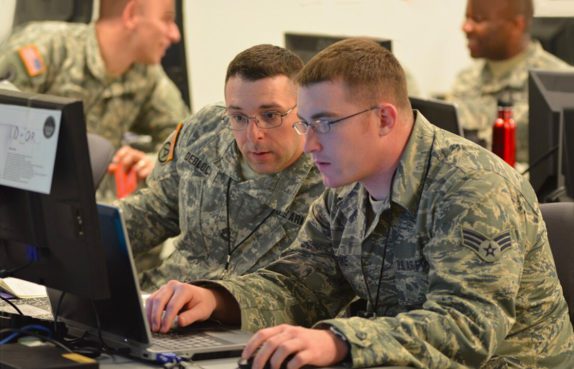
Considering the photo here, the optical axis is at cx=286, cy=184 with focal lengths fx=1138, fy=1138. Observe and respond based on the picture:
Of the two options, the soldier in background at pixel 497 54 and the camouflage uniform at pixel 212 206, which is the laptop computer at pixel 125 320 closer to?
the camouflage uniform at pixel 212 206

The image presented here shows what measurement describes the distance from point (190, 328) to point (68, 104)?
597 millimetres

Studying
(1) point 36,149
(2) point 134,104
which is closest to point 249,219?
(1) point 36,149

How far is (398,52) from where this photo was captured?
6.38 metres

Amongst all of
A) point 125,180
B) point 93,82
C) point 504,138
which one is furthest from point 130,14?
point 504,138

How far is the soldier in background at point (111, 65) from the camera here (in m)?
5.54

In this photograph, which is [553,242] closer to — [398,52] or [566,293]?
[566,293]

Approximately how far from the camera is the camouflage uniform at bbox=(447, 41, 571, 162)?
6113 mm

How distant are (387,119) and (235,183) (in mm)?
849

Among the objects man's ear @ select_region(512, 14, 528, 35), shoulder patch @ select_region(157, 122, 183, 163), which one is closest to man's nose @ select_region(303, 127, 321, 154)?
shoulder patch @ select_region(157, 122, 183, 163)

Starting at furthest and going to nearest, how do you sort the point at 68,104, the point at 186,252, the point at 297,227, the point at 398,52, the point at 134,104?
the point at 398,52, the point at 134,104, the point at 186,252, the point at 297,227, the point at 68,104

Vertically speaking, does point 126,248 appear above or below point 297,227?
above

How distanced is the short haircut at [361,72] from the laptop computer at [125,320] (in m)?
0.48

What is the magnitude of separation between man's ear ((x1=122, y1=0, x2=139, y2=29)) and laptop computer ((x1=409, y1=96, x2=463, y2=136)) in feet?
8.61

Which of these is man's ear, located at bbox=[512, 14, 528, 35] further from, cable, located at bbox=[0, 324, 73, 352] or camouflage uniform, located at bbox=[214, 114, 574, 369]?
cable, located at bbox=[0, 324, 73, 352]
